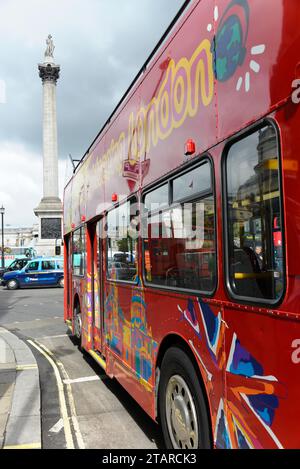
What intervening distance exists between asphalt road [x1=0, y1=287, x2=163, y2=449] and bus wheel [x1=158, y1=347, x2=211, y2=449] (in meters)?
0.74

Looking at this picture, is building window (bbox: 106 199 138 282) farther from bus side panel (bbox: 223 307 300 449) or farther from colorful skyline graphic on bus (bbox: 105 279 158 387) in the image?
bus side panel (bbox: 223 307 300 449)

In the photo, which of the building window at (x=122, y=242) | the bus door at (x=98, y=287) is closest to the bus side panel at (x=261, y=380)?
the building window at (x=122, y=242)

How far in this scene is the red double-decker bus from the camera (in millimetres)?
2035

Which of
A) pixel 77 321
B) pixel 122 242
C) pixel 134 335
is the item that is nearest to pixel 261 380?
pixel 134 335

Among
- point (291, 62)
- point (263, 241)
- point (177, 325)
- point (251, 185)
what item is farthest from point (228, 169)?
point (177, 325)

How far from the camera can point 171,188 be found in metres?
3.45

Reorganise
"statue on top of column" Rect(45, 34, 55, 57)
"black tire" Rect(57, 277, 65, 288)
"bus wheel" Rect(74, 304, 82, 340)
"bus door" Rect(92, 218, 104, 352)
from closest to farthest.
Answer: "bus door" Rect(92, 218, 104, 352) < "bus wheel" Rect(74, 304, 82, 340) < "black tire" Rect(57, 277, 65, 288) < "statue on top of column" Rect(45, 34, 55, 57)

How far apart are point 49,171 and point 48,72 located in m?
9.79

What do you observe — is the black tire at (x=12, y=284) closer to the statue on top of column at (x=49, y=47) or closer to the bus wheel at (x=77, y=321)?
the bus wheel at (x=77, y=321)

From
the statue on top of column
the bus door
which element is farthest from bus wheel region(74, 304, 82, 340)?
the statue on top of column

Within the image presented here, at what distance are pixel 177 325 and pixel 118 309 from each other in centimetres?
186

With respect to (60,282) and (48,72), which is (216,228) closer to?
(60,282)

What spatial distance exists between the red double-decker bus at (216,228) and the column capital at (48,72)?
138 feet
